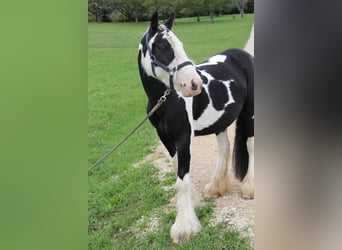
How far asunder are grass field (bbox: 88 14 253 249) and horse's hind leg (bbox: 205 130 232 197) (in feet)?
0.17

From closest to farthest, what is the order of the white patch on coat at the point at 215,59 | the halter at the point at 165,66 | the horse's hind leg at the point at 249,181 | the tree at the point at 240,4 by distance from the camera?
the tree at the point at 240,4 < the halter at the point at 165,66 < the horse's hind leg at the point at 249,181 < the white patch on coat at the point at 215,59

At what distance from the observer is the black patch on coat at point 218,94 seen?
127 centimetres

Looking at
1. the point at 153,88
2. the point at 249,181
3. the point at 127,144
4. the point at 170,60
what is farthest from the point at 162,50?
the point at 249,181

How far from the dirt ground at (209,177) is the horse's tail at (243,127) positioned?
0.02 m

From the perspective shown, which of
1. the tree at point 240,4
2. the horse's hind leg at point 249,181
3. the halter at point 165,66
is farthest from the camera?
the horse's hind leg at point 249,181

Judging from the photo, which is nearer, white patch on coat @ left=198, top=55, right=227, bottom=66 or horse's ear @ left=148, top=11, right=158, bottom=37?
horse's ear @ left=148, top=11, right=158, bottom=37

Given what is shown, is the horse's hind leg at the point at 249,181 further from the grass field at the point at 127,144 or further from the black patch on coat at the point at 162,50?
the black patch on coat at the point at 162,50

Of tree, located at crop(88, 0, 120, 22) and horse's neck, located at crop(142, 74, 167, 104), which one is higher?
tree, located at crop(88, 0, 120, 22)

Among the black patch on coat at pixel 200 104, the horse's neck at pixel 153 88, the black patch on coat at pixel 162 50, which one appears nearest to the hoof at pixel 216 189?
the black patch on coat at pixel 200 104

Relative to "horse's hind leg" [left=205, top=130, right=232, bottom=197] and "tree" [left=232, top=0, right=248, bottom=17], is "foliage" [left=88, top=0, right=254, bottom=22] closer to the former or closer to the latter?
"tree" [left=232, top=0, right=248, bottom=17]

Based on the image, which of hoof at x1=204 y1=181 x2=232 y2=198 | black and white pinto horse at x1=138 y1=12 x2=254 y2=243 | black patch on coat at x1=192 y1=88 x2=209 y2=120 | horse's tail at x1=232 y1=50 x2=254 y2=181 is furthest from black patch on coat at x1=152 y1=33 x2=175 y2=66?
hoof at x1=204 y1=181 x2=232 y2=198

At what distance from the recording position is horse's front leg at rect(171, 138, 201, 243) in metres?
1.17
